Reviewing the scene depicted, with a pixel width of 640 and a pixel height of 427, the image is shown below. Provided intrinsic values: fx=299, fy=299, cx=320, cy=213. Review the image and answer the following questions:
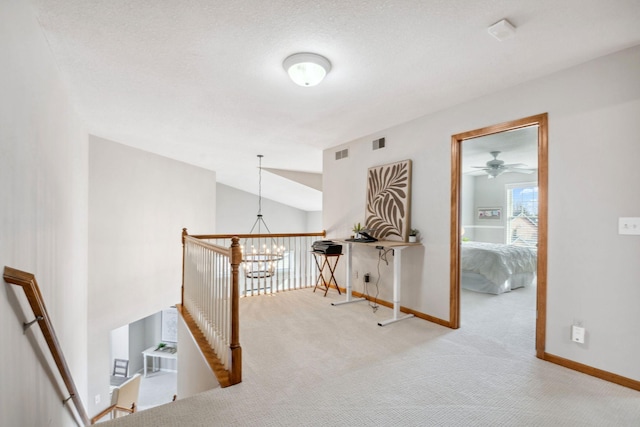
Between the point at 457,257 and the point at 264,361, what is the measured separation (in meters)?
2.25

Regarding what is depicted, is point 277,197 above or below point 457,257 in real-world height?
above

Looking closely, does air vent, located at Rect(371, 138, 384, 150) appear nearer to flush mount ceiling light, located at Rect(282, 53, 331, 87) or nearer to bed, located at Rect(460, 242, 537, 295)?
flush mount ceiling light, located at Rect(282, 53, 331, 87)

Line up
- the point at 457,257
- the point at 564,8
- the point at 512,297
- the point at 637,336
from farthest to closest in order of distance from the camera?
the point at 512,297 < the point at 457,257 < the point at 637,336 < the point at 564,8

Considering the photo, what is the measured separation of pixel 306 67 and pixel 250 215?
821cm

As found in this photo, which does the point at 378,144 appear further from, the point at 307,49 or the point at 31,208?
the point at 31,208

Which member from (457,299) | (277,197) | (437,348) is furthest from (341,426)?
(277,197)

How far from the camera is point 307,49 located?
223cm

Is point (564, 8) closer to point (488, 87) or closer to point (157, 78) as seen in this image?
point (488, 87)

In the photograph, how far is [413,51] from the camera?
2236 mm

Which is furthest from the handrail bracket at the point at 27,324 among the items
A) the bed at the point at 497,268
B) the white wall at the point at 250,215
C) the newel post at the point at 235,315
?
the white wall at the point at 250,215

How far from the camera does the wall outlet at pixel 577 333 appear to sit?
7.81 ft

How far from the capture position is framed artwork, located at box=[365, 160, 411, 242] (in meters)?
3.80

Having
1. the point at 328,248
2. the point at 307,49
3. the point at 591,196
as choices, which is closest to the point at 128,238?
the point at 328,248

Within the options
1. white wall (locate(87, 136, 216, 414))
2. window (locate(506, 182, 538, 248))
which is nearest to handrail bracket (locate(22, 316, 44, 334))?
white wall (locate(87, 136, 216, 414))
